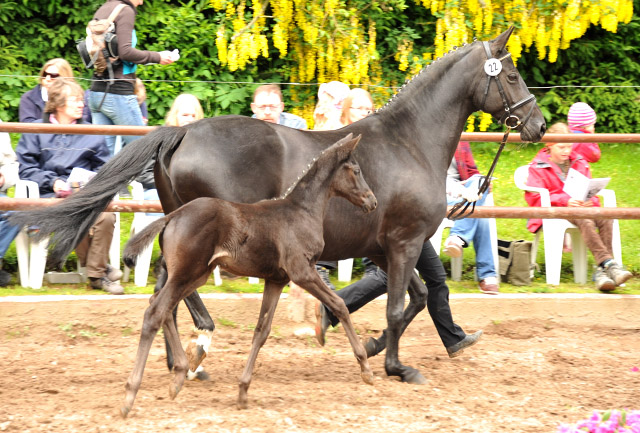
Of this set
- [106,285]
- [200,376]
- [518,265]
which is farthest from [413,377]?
[106,285]

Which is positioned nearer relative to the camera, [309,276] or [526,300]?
[309,276]

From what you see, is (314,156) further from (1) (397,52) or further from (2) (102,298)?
(1) (397,52)

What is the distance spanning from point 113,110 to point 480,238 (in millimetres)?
3326

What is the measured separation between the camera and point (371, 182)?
5516 millimetres

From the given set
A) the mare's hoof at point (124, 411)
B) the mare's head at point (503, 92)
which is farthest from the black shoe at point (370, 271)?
the mare's hoof at point (124, 411)

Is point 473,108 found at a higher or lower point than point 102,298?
Result: higher

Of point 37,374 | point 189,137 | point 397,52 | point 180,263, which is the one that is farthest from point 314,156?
point 397,52

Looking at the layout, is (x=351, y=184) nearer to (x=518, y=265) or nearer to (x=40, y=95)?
(x=518, y=265)

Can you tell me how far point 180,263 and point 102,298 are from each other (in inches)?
83.0

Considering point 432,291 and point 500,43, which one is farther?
point 432,291

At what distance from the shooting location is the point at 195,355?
5293 millimetres

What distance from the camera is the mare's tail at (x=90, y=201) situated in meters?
5.00

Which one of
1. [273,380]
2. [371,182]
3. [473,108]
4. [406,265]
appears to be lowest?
[273,380]

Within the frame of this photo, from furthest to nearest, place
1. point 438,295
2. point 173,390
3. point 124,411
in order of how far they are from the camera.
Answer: point 438,295
point 173,390
point 124,411
